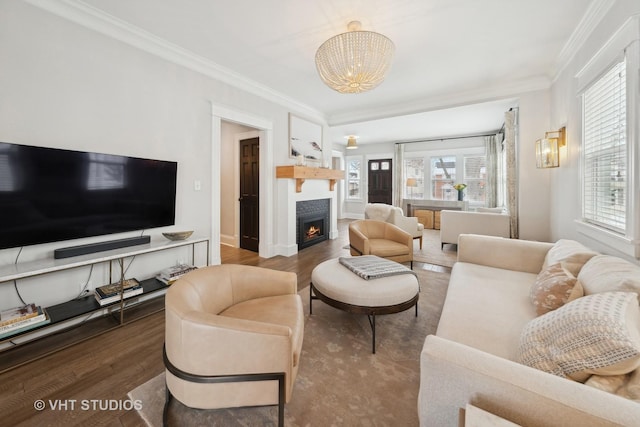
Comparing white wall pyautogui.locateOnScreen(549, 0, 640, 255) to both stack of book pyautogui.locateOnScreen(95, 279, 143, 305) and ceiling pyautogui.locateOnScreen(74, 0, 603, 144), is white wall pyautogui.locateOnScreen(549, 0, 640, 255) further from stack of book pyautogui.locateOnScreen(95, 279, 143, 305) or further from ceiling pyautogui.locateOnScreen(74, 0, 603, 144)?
stack of book pyautogui.locateOnScreen(95, 279, 143, 305)

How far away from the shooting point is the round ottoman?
191 centimetres

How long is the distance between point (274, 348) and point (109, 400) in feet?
3.79

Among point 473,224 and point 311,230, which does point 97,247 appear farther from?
point 473,224

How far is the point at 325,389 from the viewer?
1.54 meters

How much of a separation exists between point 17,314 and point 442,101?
215 inches

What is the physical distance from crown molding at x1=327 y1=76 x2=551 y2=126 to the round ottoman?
11.0ft

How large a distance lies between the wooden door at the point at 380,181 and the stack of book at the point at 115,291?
286 inches

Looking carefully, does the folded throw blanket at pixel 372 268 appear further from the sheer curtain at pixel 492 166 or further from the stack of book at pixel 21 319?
the sheer curtain at pixel 492 166

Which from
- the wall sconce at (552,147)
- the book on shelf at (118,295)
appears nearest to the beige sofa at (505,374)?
the wall sconce at (552,147)

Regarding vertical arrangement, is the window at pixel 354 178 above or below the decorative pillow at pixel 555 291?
above

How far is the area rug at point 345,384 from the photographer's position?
134 cm

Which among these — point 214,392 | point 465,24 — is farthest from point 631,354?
point 465,24

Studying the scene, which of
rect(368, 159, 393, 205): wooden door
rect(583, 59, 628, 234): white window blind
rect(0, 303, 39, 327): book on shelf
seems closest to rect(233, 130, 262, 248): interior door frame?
rect(0, 303, 39, 327): book on shelf

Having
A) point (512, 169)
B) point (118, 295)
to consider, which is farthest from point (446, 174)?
point (118, 295)
